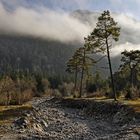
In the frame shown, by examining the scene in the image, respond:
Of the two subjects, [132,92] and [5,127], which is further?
[132,92]

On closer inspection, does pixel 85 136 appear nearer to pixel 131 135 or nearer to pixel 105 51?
pixel 131 135

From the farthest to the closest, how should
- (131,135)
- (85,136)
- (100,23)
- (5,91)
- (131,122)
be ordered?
1. (5,91)
2. (100,23)
3. (131,122)
4. (85,136)
5. (131,135)

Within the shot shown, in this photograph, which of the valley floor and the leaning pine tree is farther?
the leaning pine tree

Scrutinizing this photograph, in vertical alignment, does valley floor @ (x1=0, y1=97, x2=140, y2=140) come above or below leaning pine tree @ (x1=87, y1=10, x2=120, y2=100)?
below

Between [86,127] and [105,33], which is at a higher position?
[105,33]

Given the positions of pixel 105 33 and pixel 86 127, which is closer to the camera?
pixel 86 127

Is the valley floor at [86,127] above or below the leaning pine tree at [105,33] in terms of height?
below

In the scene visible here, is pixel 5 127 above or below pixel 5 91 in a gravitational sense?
below

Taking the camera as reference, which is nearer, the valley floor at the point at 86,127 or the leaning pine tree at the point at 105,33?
the valley floor at the point at 86,127

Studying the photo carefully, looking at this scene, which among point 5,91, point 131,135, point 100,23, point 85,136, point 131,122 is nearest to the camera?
point 131,135

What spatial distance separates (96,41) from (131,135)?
1314 inches

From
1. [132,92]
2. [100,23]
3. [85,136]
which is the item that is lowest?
[85,136]

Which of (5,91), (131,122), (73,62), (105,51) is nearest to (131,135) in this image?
(131,122)

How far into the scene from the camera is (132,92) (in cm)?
6581
